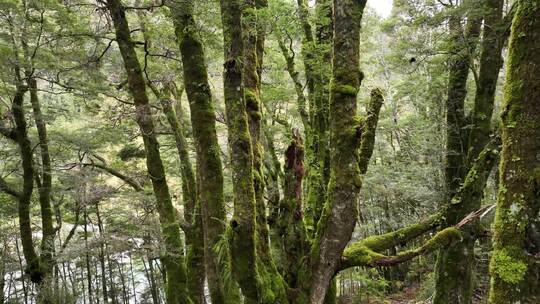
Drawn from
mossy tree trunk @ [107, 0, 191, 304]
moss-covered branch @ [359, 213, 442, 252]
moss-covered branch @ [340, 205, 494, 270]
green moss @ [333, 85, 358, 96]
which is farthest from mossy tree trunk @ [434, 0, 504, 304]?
mossy tree trunk @ [107, 0, 191, 304]

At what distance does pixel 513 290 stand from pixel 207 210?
3234 millimetres

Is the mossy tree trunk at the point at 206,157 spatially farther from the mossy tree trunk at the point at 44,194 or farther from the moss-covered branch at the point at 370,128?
the mossy tree trunk at the point at 44,194

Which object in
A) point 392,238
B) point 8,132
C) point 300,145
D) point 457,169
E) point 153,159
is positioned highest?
point 8,132

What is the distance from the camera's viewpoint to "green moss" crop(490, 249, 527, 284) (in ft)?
6.42

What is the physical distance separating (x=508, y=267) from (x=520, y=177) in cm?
49

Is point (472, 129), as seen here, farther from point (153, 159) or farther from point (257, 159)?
point (153, 159)

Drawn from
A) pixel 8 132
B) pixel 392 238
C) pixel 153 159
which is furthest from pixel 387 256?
pixel 8 132

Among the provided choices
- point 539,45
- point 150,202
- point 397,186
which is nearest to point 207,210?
point 539,45

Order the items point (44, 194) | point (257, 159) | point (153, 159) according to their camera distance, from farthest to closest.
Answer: point (44, 194), point (153, 159), point (257, 159)

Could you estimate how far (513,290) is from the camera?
6.48 ft

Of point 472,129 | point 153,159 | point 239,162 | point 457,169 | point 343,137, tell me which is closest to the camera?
point 239,162

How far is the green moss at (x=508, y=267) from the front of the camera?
1957 mm

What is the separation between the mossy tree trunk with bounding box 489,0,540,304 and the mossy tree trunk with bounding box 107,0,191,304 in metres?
5.01

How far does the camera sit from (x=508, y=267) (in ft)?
6.54
